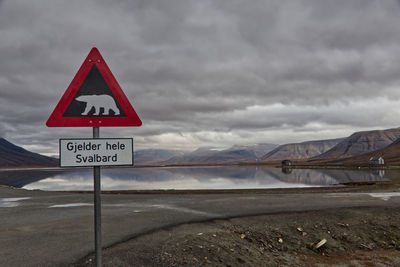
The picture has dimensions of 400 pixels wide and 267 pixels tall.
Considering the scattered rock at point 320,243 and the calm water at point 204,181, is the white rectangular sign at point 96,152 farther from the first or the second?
the calm water at point 204,181

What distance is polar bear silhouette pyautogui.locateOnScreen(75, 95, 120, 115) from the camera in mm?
4236

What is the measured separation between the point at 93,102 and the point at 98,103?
0.07m

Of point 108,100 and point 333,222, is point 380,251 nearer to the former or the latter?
point 333,222

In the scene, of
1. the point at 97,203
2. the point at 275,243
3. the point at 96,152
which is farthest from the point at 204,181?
the point at 96,152

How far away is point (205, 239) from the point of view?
7.15 m

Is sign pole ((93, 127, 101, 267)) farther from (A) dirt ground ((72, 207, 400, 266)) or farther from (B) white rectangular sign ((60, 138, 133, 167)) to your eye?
(A) dirt ground ((72, 207, 400, 266))

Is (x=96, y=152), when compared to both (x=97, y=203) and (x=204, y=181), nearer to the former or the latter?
(x=97, y=203)

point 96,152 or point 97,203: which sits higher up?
point 96,152

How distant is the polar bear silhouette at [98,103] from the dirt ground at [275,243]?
314 centimetres

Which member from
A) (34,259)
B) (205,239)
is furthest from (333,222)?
(34,259)

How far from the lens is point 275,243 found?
789 cm

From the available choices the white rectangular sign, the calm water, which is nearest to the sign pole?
the white rectangular sign

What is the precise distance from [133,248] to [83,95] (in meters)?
3.77

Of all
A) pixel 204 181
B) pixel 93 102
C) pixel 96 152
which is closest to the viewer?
pixel 96 152
